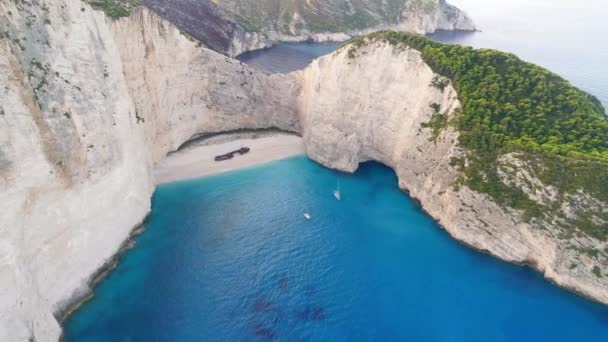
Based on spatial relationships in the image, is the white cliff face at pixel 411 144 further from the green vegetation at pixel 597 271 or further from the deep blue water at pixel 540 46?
the deep blue water at pixel 540 46

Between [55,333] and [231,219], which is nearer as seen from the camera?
[55,333]

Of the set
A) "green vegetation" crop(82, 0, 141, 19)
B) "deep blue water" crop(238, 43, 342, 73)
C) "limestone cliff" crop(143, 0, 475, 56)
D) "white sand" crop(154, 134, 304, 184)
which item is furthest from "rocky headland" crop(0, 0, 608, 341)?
"limestone cliff" crop(143, 0, 475, 56)

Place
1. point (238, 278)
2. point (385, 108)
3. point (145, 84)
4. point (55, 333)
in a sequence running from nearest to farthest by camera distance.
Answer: point (55, 333), point (238, 278), point (145, 84), point (385, 108)

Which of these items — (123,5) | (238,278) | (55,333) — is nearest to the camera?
(55,333)

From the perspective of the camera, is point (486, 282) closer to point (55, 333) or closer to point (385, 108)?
point (385, 108)

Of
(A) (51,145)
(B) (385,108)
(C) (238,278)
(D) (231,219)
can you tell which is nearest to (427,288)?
(C) (238,278)

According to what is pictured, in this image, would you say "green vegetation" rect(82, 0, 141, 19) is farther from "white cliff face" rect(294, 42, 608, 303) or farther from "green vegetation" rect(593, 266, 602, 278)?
"green vegetation" rect(593, 266, 602, 278)
